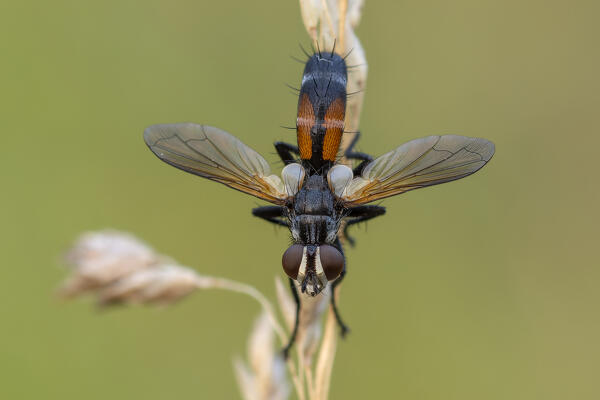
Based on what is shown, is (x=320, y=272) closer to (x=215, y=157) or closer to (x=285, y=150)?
(x=215, y=157)

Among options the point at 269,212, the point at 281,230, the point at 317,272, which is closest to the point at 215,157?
the point at 269,212

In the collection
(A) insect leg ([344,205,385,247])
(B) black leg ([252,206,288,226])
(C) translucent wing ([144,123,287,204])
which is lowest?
(A) insect leg ([344,205,385,247])

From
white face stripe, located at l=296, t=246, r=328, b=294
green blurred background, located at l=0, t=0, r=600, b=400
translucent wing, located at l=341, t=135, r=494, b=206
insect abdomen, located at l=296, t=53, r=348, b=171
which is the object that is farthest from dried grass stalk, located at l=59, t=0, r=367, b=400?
green blurred background, located at l=0, t=0, r=600, b=400

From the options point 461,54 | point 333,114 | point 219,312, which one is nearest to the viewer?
point 333,114

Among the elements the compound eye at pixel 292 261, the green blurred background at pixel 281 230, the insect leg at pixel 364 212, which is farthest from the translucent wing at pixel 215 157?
the green blurred background at pixel 281 230

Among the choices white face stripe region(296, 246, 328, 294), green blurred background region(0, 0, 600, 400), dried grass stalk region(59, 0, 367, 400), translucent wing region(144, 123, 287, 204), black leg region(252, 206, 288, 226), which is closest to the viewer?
dried grass stalk region(59, 0, 367, 400)

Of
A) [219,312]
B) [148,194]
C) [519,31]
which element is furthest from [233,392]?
[519,31]

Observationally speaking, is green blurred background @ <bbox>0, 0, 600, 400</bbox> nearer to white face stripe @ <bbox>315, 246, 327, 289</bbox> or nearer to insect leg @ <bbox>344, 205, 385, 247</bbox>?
insect leg @ <bbox>344, 205, 385, 247</bbox>

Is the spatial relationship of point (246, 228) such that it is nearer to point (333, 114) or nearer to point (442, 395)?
point (442, 395)
